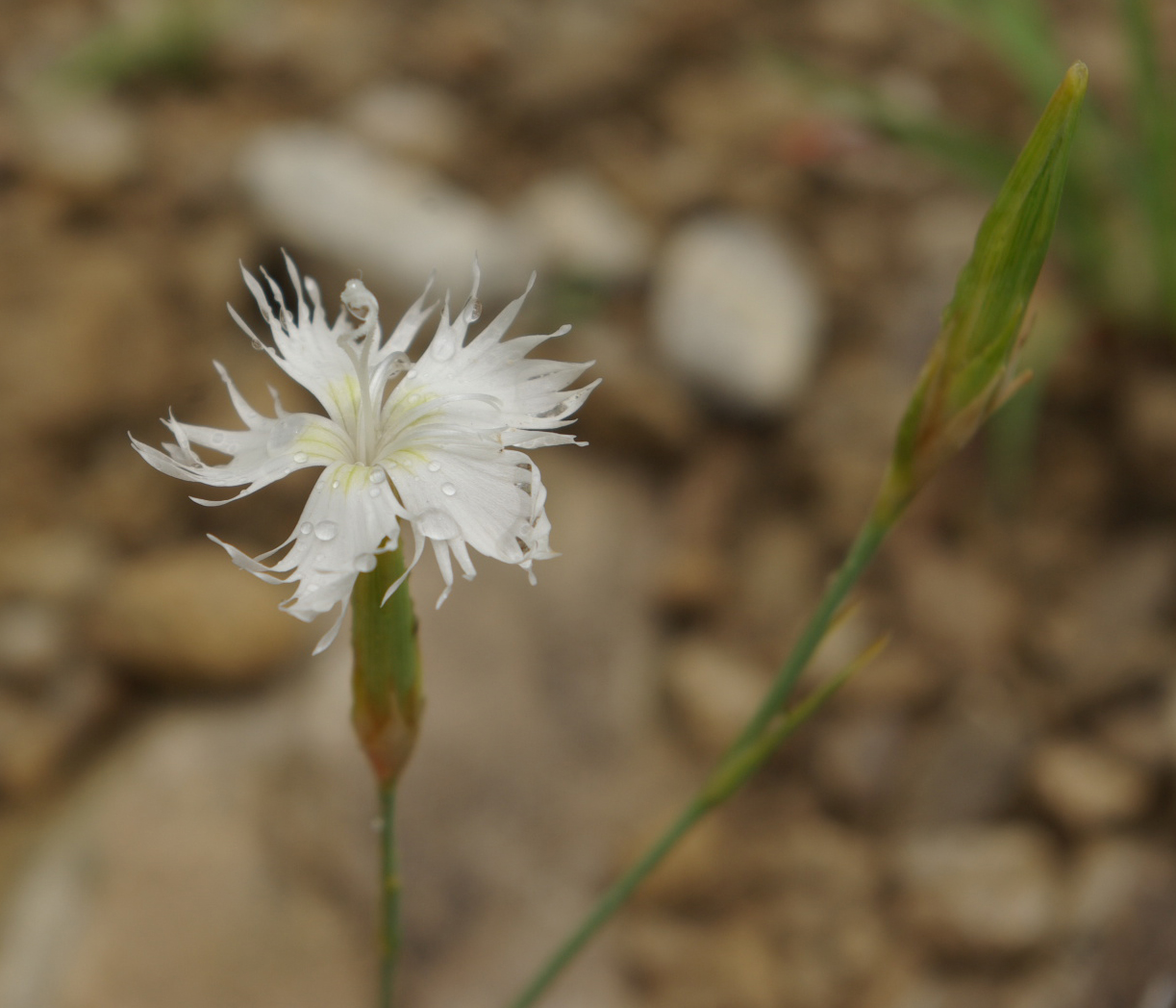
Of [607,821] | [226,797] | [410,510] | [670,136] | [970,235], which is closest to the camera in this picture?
[410,510]

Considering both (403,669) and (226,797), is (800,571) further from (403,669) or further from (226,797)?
(403,669)

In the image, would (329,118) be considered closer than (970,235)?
No

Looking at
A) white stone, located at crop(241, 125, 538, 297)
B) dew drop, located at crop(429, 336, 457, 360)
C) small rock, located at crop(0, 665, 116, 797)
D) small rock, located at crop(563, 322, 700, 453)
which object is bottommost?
small rock, located at crop(0, 665, 116, 797)

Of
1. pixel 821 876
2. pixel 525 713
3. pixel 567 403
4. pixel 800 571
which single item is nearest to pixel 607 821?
pixel 525 713

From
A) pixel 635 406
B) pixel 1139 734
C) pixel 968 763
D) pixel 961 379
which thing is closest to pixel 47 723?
pixel 635 406

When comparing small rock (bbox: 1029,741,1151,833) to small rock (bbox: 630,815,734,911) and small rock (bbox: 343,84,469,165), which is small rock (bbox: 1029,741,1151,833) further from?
small rock (bbox: 343,84,469,165)

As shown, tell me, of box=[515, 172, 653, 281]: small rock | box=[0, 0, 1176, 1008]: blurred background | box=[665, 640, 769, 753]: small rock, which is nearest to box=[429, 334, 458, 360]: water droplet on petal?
box=[0, 0, 1176, 1008]: blurred background

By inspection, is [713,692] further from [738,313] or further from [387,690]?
[387,690]
